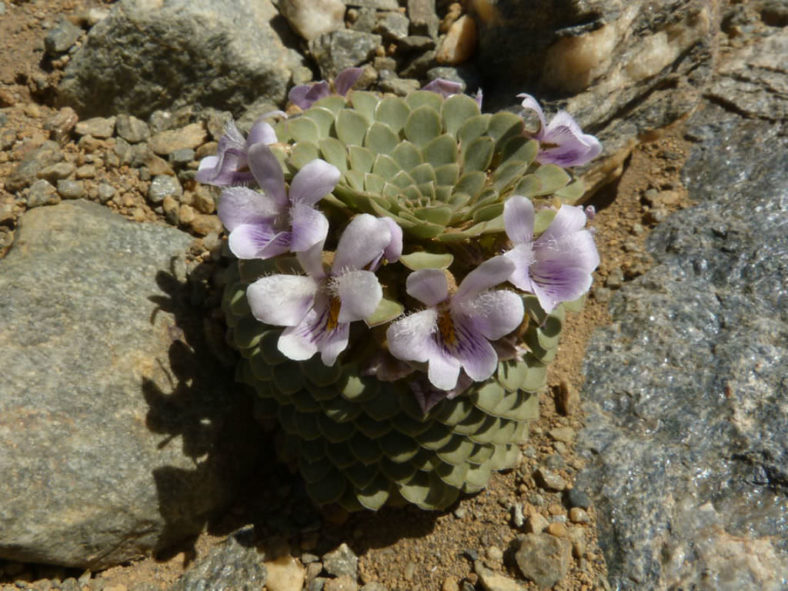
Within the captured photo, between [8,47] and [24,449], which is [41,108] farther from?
[24,449]

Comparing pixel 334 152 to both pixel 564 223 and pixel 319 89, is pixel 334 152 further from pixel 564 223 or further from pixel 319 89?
pixel 564 223

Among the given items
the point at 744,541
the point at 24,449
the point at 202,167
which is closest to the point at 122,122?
the point at 202,167

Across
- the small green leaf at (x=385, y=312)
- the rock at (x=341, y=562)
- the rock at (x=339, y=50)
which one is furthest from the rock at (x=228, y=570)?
the rock at (x=339, y=50)

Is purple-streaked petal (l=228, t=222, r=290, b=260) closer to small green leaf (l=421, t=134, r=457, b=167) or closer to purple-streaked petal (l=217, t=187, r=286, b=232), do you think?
purple-streaked petal (l=217, t=187, r=286, b=232)

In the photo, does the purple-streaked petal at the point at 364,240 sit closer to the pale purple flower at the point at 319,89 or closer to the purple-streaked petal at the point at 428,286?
the purple-streaked petal at the point at 428,286

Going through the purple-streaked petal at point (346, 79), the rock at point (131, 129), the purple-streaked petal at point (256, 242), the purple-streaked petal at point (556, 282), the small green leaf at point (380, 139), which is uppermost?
the purple-streaked petal at point (346, 79)

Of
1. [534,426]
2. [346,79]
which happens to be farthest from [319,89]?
[534,426]
